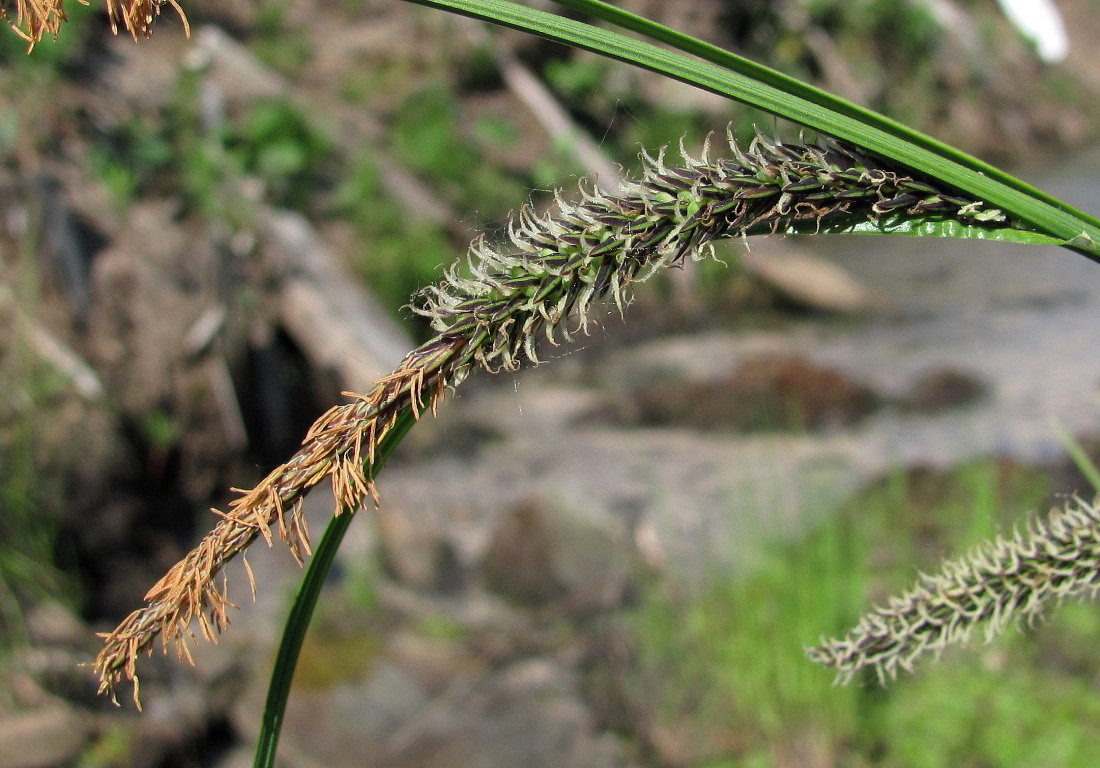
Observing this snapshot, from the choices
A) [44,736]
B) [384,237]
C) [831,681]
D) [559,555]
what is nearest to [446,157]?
[384,237]

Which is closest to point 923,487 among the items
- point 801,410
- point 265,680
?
point 801,410

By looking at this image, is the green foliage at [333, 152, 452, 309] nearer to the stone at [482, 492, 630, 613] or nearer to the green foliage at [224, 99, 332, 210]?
the green foliage at [224, 99, 332, 210]

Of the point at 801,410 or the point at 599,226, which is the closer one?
the point at 599,226

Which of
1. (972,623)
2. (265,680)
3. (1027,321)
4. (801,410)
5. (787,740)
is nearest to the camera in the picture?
(972,623)

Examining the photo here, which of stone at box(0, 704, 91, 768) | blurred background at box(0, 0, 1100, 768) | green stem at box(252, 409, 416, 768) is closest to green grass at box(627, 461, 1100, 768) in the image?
blurred background at box(0, 0, 1100, 768)

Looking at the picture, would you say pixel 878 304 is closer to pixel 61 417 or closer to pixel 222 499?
pixel 222 499

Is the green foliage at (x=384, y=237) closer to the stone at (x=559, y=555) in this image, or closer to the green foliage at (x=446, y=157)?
the green foliage at (x=446, y=157)
